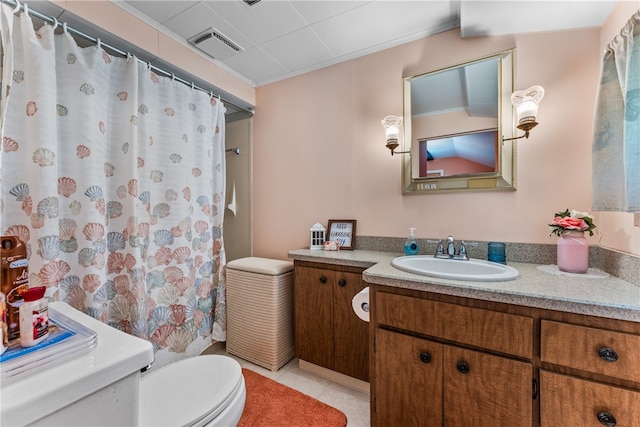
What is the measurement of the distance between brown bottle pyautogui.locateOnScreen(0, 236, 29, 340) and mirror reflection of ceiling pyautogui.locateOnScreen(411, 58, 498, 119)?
2.00m

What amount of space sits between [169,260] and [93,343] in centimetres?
109

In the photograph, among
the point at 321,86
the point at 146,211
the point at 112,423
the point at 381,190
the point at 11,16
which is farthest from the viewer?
the point at 321,86

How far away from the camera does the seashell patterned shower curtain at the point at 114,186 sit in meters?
1.14

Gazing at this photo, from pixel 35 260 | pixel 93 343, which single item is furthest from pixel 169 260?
pixel 93 343

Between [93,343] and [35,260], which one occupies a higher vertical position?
[35,260]

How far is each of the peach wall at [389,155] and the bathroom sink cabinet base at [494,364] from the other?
549 millimetres

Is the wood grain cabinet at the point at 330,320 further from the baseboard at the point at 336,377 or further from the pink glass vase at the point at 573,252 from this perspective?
the pink glass vase at the point at 573,252

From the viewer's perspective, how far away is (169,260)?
1.73 metres

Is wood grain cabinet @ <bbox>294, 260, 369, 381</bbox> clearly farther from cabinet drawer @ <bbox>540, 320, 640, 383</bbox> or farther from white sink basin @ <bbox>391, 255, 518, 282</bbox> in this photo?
cabinet drawer @ <bbox>540, 320, 640, 383</bbox>

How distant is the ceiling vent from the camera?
174 cm

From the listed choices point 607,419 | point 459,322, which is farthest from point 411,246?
point 607,419

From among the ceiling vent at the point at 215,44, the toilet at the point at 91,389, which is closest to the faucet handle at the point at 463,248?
the toilet at the point at 91,389

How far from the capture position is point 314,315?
1.72 metres

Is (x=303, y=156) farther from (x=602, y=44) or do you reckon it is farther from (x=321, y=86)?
(x=602, y=44)
